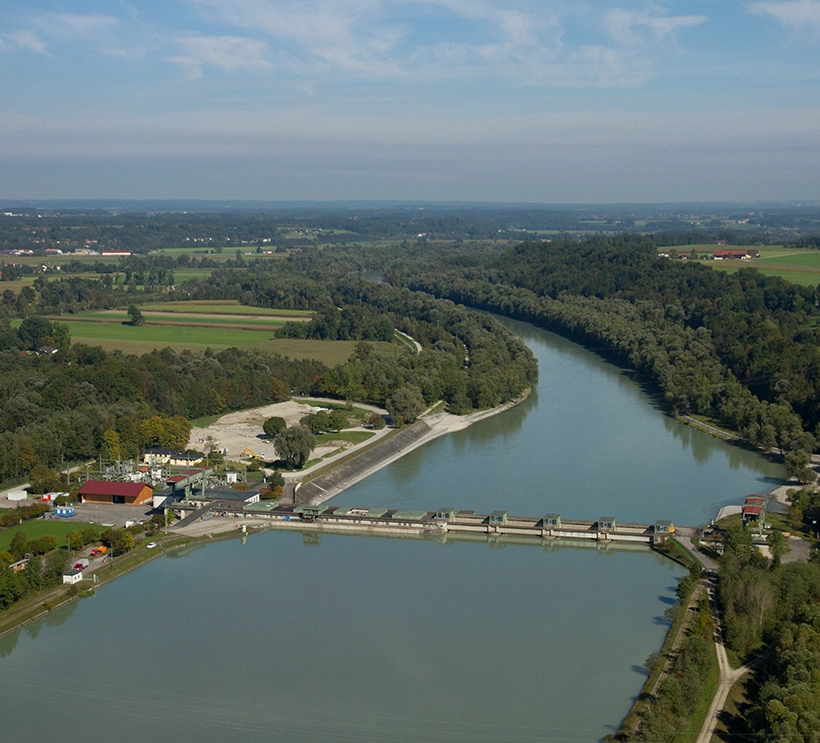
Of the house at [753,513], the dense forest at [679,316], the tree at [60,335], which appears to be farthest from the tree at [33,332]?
the house at [753,513]

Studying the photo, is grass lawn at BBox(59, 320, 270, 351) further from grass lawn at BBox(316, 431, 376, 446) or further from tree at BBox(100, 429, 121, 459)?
tree at BBox(100, 429, 121, 459)

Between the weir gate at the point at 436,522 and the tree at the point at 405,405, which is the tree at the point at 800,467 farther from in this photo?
the tree at the point at 405,405

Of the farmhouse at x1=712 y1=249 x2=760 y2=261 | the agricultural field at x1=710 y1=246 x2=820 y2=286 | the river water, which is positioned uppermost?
the farmhouse at x1=712 y1=249 x2=760 y2=261

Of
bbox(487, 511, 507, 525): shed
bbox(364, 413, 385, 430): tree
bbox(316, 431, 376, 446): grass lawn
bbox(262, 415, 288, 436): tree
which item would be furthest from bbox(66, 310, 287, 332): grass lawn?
bbox(487, 511, 507, 525): shed

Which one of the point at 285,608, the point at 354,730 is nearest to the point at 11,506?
the point at 285,608

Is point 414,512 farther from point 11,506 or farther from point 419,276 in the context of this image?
point 419,276
